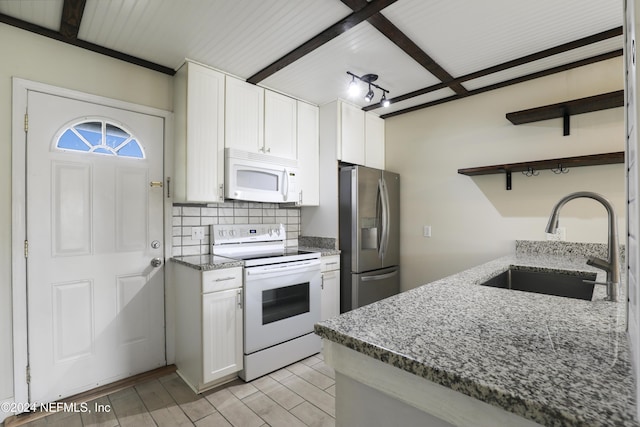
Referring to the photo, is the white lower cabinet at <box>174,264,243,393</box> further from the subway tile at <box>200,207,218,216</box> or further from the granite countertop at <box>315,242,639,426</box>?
the granite countertop at <box>315,242,639,426</box>

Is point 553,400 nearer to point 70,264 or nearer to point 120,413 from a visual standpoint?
point 120,413

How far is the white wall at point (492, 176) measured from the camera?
2.33 metres

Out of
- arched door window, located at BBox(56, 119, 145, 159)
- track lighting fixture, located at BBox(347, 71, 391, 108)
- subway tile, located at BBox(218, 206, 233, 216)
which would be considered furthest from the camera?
subway tile, located at BBox(218, 206, 233, 216)

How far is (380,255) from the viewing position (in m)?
3.12

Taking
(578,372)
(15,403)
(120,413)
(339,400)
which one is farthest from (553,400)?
(15,403)

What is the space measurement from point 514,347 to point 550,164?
224cm

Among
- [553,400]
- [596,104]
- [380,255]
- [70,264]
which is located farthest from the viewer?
[380,255]

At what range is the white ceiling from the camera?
1759 millimetres

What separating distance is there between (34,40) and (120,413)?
2442 millimetres

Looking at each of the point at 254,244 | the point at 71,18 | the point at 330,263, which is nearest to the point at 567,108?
the point at 330,263

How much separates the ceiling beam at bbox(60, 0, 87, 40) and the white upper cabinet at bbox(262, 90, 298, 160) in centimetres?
136

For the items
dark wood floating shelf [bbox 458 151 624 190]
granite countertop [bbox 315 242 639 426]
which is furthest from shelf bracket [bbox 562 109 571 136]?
granite countertop [bbox 315 242 639 426]

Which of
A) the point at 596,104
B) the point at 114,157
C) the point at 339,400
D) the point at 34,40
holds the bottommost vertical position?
the point at 339,400

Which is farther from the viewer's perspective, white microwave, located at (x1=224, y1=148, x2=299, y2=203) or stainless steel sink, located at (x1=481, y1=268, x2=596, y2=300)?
white microwave, located at (x1=224, y1=148, x2=299, y2=203)
